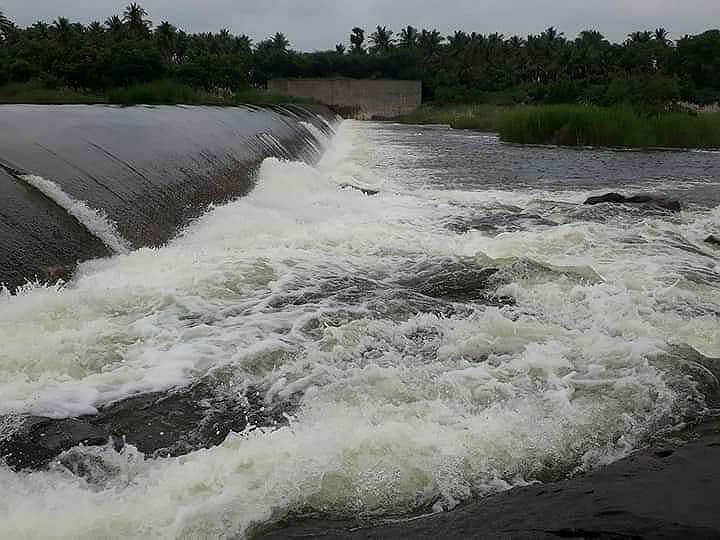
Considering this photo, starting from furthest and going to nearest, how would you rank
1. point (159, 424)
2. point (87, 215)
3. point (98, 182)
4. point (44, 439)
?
point (98, 182) → point (87, 215) → point (159, 424) → point (44, 439)

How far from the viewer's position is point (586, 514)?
2.58 m

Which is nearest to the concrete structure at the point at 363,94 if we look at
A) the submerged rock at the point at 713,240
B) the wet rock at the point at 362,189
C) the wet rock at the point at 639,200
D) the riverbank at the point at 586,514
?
the wet rock at the point at 362,189

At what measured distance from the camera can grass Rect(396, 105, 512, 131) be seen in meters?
33.9

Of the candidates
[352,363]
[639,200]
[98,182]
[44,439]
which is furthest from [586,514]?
[639,200]

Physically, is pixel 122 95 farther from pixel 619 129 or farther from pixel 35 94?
pixel 619 129

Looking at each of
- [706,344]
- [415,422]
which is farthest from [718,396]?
[415,422]

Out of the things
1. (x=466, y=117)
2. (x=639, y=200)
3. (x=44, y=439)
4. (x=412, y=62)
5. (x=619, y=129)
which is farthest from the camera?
(x=412, y=62)

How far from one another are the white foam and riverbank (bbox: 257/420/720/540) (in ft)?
13.2

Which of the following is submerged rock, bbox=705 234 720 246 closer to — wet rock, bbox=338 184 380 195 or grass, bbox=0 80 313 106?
wet rock, bbox=338 184 380 195

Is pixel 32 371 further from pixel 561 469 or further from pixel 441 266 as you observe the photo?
pixel 441 266

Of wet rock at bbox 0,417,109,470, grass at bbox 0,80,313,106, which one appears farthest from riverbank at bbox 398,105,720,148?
wet rock at bbox 0,417,109,470

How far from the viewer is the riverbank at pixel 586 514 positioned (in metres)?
2.48

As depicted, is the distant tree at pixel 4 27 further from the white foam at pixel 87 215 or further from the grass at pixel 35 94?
the white foam at pixel 87 215

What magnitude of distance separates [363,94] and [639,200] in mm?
51393
